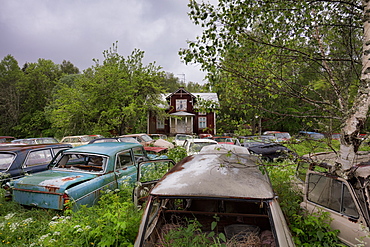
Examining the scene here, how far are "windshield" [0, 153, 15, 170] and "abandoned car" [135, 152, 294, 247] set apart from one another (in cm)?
488

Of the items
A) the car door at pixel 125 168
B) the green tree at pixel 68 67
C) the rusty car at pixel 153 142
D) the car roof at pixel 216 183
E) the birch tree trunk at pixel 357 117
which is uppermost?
the green tree at pixel 68 67

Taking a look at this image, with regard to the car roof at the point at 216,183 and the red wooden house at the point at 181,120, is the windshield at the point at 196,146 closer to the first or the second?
the car roof at the point at 216,183

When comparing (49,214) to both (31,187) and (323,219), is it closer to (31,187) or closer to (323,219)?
(31,187)

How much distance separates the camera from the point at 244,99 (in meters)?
4.12

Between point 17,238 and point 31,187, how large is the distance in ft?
2.99

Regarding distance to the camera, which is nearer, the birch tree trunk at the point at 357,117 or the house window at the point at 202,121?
the birch tree trunk at the point at 357,117

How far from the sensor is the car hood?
13.0 feet

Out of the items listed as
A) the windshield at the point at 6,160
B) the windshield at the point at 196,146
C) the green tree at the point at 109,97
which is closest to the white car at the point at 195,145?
the windshield at the point at 196,146

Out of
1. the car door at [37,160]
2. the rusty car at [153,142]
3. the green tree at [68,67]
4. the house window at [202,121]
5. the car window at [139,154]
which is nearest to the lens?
the car door at [37,160]

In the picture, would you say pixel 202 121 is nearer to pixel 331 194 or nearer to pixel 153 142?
pixel 153 142

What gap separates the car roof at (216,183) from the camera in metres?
2.23

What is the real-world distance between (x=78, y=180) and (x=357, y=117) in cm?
484

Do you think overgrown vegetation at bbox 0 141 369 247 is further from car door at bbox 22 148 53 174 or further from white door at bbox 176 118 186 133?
white door at bbox 176 118 186 133

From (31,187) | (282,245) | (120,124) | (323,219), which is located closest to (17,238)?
(31,187)
